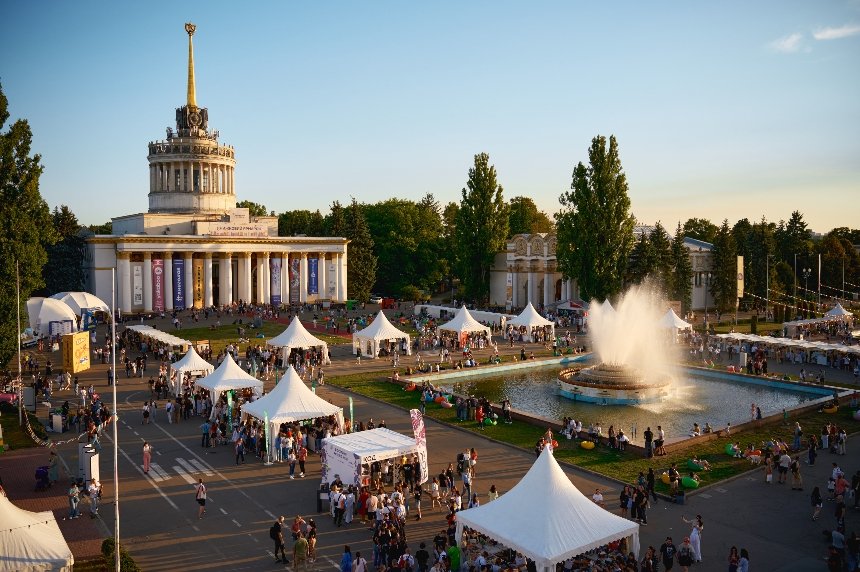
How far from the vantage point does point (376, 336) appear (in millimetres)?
44531

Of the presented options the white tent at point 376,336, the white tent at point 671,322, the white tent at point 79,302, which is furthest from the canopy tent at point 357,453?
the white tent at point 79,302

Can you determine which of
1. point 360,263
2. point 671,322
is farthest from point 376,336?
point 360,263

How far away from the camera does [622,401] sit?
33.0m

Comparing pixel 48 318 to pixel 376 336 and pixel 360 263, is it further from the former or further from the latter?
pixel 360 263

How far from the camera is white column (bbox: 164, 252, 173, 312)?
6881cm

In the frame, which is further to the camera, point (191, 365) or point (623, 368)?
point (623, 368)

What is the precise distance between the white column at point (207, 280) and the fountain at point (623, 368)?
4415cm

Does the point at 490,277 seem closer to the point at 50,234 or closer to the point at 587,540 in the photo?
the point at 50,234

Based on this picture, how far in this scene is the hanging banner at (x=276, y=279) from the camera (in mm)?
76000

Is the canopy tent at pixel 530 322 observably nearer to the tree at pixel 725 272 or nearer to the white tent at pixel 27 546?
the tree at pixel 725 272

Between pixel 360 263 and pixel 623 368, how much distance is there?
1922 inches

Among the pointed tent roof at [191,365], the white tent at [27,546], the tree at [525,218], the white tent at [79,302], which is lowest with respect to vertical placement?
the white tent at [27,546]

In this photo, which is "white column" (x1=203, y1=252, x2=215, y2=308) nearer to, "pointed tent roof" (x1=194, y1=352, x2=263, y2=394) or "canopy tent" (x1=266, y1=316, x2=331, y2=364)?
"canopy tent" (x1=266, y1=316, x2=331, y2=364)

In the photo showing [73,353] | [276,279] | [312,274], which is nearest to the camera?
[73,353]
